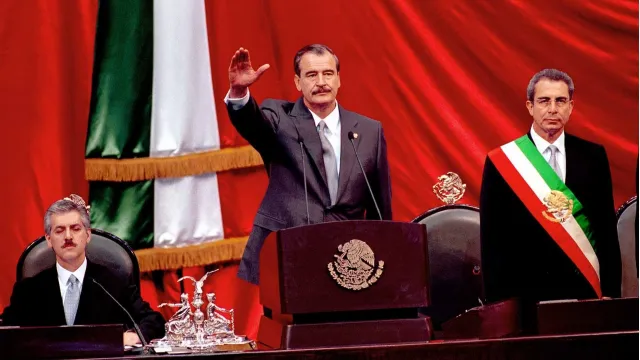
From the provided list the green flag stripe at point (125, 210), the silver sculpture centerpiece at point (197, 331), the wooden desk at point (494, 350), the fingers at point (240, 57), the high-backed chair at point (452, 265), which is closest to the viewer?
the wooden desk at point (494, 350)

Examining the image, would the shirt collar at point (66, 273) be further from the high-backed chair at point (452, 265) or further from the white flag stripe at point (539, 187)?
the white flag stripe at point (539, 187)

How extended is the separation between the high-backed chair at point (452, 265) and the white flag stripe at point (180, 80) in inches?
40.8

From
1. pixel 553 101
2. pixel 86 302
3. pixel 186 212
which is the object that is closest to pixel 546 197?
pixel 553 101

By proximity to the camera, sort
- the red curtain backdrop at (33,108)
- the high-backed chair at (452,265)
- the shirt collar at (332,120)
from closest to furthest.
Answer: the shirt collar at (332,120)
the high-backed chair at (452,265)
the red curtain backdrop at (33,108)

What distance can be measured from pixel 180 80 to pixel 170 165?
30 centimetres

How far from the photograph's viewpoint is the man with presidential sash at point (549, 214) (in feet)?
8.06

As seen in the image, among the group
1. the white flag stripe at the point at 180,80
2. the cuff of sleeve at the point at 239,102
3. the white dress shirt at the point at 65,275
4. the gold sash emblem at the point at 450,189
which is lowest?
the white dress shirt at the point at 65,275

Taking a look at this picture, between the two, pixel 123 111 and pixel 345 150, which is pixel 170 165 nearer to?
pixel 123 111

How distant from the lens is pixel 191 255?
12.2ft

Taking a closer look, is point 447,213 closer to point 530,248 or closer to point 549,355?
point 530,248

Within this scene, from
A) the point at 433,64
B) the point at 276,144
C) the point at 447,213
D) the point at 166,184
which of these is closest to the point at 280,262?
the point at 276,144

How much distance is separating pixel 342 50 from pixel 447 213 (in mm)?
979

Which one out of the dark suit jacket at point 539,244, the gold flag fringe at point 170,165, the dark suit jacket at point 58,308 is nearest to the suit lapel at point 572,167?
the dark suit jacket at point 539,244

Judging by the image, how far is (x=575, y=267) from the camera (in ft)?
8.06
